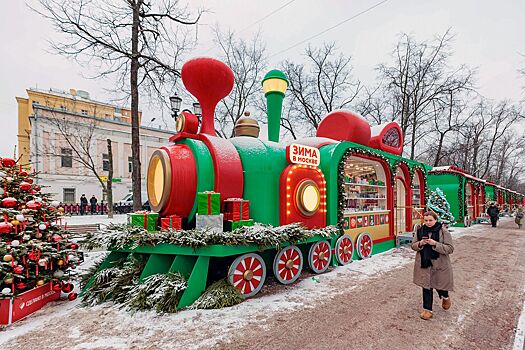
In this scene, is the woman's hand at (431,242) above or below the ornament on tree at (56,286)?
above

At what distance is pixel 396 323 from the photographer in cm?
392

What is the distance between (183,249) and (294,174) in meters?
2.77

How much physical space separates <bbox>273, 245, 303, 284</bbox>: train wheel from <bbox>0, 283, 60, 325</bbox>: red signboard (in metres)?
3.71

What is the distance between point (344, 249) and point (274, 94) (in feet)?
13.4

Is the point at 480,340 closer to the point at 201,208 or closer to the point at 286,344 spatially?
the point at 286,344

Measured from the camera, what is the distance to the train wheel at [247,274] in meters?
4.66

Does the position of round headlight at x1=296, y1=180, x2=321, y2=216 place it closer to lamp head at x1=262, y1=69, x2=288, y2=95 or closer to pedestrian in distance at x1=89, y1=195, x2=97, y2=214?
lamp head at x1=262, y1=69, x2=288, y2=95

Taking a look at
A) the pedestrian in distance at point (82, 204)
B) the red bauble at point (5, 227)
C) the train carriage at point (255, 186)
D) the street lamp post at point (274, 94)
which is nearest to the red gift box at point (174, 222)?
the train carriage at point (255, 186)

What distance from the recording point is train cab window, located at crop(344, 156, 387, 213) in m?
8.98

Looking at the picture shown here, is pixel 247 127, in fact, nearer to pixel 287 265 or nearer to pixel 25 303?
pixel 287 265

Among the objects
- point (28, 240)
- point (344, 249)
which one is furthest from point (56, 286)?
point (344, 249)

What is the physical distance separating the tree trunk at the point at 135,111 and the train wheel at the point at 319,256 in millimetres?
5982

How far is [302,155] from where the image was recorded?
634 cm

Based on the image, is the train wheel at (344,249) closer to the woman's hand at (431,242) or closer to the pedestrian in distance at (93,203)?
the woman's hand at (431,242)
